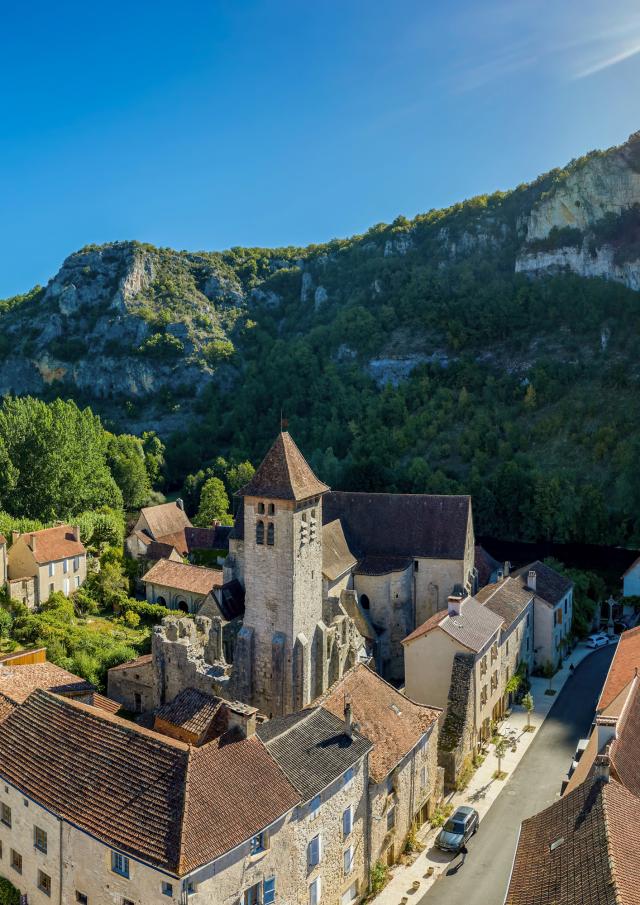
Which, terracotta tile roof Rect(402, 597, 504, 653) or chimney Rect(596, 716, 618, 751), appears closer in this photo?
chimney Rect(596, 716, 618, 751)

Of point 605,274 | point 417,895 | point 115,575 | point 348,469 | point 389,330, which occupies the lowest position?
point 417,895

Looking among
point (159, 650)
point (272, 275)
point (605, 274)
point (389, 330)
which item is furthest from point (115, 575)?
point (272, 275)

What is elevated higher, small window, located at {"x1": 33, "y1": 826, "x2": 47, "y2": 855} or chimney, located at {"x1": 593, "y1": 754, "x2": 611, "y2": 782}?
chimney, located at {"x1": 593, "y1": 754, "x2": 611, "y2": 782}

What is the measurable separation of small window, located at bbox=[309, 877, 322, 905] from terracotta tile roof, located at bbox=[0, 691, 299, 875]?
321 cm

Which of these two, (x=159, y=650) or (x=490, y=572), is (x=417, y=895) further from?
(x=490, y=572)

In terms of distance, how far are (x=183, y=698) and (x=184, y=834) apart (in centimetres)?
962

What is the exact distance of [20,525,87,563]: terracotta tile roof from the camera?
1785 inches

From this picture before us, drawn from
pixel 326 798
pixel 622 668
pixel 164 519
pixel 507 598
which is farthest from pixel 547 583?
pixel 164 519

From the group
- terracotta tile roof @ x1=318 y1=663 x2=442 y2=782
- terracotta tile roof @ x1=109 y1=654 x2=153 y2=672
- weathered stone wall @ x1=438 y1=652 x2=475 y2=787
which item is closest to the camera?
terracotta tile roof @ x1=318 y1=663 x2=442 y2=782

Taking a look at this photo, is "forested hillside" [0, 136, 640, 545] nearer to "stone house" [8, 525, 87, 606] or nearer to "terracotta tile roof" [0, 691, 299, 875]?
"stone house" [8, 525, 87, 606]

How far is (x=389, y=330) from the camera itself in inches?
4215

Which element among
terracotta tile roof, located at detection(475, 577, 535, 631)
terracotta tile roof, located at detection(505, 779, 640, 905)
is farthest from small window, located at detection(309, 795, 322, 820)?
terracotta tile roof, located at detection(475, 577, 535, 631)

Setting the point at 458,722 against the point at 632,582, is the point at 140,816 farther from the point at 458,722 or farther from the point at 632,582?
the point at 632,582

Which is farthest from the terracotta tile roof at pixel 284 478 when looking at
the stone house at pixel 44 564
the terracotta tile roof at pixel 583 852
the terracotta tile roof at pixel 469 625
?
the stone house at pixel 44 564
